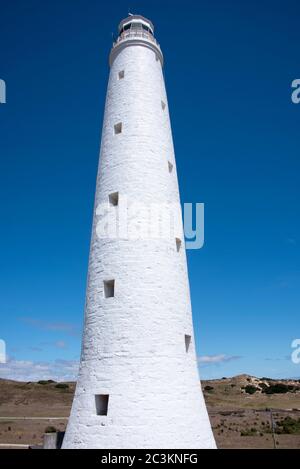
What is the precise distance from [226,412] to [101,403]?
32.1 meters

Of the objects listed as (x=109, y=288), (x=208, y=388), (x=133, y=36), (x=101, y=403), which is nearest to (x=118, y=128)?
(x=133, y=36)

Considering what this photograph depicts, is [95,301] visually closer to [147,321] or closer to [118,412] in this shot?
[147,321]

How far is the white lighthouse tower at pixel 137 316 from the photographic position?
12.3 meters

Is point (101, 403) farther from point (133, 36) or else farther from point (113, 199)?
point (133, 36)

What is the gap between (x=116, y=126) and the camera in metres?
17.3

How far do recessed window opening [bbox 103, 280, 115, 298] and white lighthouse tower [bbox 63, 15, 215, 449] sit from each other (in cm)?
4

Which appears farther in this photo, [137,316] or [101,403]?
[137,316]

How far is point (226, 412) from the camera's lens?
4034 cm

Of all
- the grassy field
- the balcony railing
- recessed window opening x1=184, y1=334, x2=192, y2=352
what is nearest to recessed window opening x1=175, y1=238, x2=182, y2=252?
recessed window opening x1=184, y1=334, x2=192, y2=352

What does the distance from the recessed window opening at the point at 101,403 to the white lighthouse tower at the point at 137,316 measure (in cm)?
3

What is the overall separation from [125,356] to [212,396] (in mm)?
48759

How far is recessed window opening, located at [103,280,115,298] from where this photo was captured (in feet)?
47.6

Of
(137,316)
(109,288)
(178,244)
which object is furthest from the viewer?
(178,244)

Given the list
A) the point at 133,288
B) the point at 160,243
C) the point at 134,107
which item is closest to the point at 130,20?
the point at 134,107
